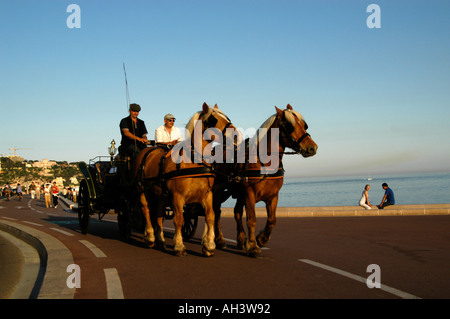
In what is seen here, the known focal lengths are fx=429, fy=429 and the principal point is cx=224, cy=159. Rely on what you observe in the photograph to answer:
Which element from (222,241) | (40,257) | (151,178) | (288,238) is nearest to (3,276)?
(40,257)

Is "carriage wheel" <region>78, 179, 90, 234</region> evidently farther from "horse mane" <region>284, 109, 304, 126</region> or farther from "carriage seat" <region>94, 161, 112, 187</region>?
"horse mane" <region>284, 109, 304, 126</region>

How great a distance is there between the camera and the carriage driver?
Result: 999cm

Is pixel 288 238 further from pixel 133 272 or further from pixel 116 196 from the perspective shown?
pixel 133 272

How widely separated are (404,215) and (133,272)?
44.3ft

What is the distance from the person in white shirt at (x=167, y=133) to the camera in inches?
367

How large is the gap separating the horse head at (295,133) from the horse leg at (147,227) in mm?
3432

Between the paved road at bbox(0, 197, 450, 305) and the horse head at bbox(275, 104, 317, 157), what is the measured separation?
6.20 feet

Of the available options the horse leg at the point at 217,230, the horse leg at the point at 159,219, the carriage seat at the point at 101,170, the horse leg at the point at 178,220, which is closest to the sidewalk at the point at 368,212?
the carriage seat at the point at 101,170

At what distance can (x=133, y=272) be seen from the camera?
647 centimetres

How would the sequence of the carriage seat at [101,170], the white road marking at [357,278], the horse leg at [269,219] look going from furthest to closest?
the carriage seat at [101,170], the horse leg at [269,219], the white road marking at [357,278]

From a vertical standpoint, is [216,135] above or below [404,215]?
above

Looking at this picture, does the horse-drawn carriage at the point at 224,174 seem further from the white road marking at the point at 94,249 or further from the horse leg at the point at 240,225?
the white road marking at the point at 94,249

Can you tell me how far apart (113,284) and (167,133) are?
4.36 m
